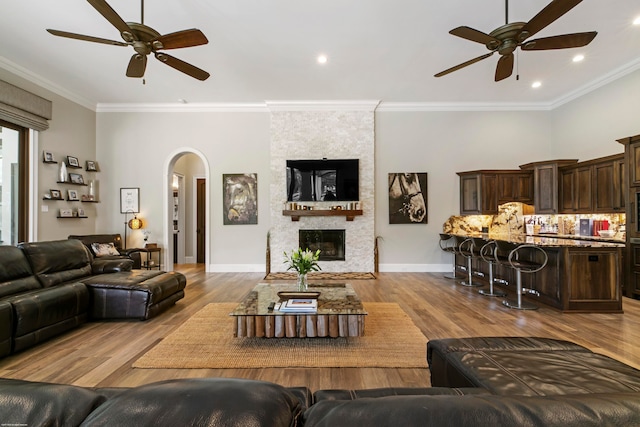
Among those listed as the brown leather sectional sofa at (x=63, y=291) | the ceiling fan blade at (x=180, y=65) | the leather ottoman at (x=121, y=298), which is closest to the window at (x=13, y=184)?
the brown leather sectional sofa at (x=63, y=291)

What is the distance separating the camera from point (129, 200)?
6633 millimetres

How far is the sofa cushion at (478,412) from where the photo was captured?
58cm

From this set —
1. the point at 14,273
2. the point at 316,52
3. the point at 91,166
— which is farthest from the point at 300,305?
the point at 91,166

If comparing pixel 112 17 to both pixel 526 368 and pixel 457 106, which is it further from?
pixel 457 106

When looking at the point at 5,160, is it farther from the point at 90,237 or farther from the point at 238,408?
the point at 238,408

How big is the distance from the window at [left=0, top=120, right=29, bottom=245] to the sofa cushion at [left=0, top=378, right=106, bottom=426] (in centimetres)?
626

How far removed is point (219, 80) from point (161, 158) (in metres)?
2.46

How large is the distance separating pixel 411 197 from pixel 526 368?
17.9 feet

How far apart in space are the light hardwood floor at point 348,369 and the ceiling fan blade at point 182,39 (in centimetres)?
306

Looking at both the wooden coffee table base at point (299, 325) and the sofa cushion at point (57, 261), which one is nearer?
the wooden coffee table base at point (299, 325)

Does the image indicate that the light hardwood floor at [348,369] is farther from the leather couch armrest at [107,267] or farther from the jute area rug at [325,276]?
the leather couch armrest at [107,267]

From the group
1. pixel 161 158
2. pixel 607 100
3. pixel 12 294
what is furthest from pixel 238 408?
pixel 607 100

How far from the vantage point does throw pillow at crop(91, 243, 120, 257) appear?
550 centimetres

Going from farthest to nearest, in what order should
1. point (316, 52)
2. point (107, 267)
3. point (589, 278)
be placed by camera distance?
point (316, 52), point (107, 267), point (589, 278)
